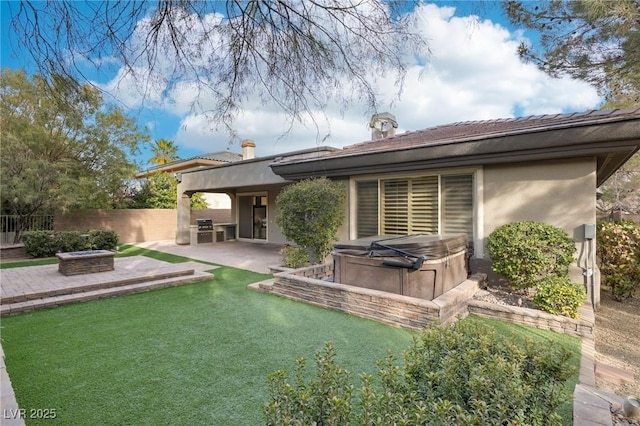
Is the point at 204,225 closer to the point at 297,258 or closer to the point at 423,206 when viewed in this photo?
the point at 297,258

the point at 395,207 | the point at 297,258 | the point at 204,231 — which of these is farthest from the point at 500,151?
the point at 204,231

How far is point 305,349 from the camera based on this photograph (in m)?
4.43

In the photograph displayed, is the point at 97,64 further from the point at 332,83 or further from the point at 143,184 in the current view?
the point at 143,184

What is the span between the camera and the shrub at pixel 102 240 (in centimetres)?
1336

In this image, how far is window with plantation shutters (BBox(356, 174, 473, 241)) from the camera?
25.0 feet

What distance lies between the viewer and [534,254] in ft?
19.3

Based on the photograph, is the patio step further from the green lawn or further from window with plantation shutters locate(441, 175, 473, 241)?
window with plantation shutters locate(441, 175, 473, 241)

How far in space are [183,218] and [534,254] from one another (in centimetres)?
1495

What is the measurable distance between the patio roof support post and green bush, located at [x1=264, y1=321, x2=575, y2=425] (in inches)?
611

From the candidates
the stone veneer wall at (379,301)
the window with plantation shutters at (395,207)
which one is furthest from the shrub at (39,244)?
the window with plantation shutters at (395,207)

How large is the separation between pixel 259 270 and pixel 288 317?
432 cm

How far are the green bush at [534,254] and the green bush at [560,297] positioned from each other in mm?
359

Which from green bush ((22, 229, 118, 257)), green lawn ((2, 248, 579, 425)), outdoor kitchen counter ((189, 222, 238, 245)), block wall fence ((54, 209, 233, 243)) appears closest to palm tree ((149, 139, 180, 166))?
block wall fence ((54, 209, 233, 243))

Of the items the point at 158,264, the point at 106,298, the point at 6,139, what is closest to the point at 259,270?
the point at 158,264
